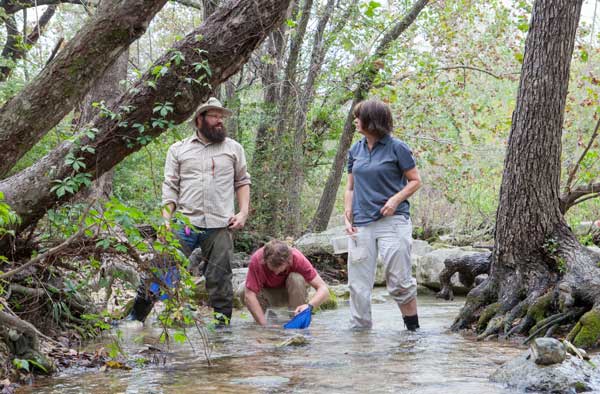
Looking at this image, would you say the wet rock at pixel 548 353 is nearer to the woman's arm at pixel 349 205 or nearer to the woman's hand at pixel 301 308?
the woman's arm at pixel 349 205

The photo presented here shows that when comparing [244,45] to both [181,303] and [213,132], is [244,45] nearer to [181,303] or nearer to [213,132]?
[213,132]

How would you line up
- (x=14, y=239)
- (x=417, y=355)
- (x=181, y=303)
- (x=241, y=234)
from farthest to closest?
1. (x=241, y=234)
2. (x=417, y=355)
3. (x=14, y=239)
4. (x=181, y=303)

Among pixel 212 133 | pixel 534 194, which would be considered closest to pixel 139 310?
pixel 212 133

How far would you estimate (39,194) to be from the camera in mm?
5035

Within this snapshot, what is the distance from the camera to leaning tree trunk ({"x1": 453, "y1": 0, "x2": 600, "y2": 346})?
6.43 metres

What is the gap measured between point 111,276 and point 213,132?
77.1 inches

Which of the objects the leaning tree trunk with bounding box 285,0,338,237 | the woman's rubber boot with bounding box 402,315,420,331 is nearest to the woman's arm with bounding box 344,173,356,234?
the woman's rubber boot with bounding box 402,315,420,331

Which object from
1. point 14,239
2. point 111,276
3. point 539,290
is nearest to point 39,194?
point 14,239

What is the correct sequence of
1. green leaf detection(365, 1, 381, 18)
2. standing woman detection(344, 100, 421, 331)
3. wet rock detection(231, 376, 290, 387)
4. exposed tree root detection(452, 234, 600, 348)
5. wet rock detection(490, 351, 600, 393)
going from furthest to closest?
green leaf detection(365, 1, 381, 18), standing woman detection(344, 100, 421, 331), exposed tree root detection(452, 234, 600, 348), wet rock detection(231, 376, 290, 387), wet rock detection(490, 351, 600, 393)

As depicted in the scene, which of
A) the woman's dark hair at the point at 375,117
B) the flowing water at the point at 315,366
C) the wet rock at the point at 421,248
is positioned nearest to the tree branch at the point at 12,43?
the wet rock at the point at 421,248

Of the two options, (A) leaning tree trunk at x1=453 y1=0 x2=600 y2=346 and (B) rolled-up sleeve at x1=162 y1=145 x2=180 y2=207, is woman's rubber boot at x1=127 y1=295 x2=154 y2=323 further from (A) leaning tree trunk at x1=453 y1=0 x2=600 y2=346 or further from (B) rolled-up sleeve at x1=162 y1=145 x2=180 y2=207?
(A) leaning tree trunk at x1=453 y1=0 x2=600 y2=346

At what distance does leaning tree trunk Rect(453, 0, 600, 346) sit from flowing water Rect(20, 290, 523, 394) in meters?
0.56

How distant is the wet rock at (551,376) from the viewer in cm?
402

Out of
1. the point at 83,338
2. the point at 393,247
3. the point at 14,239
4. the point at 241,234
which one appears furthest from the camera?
the point at 241,234
